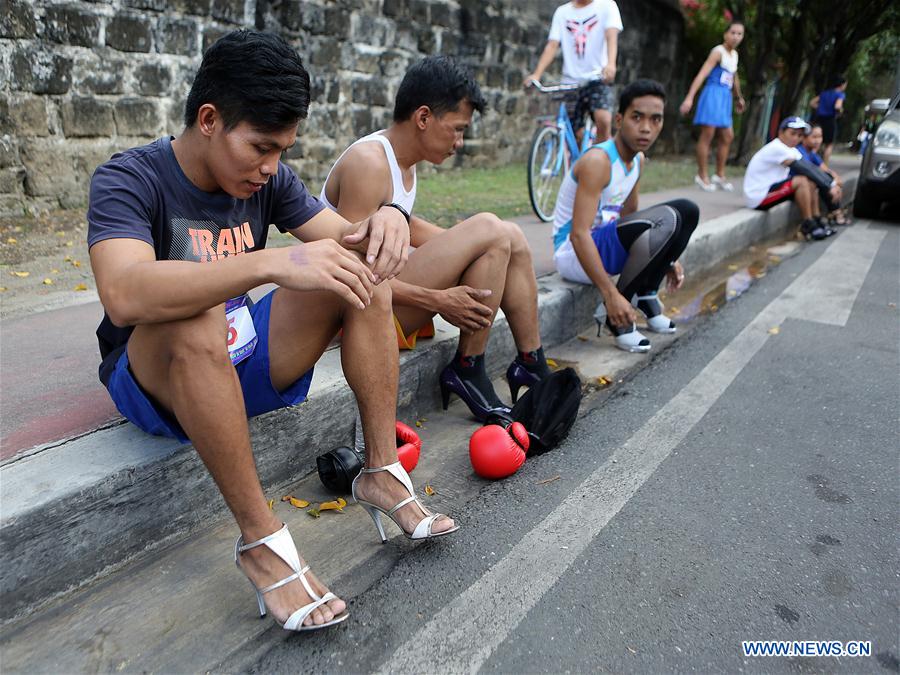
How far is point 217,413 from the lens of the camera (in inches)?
68.5

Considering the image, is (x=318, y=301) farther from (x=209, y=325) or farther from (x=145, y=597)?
(x=145, y=597)

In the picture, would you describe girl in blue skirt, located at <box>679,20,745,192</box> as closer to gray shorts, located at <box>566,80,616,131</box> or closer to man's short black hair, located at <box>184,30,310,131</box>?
gray shorts, located at <box>566,80,616,131</box>

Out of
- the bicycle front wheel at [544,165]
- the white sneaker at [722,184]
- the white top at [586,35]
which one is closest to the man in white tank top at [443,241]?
the bicycle front wheel at [544,165]

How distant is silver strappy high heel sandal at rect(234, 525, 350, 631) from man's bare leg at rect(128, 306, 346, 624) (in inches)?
0.4

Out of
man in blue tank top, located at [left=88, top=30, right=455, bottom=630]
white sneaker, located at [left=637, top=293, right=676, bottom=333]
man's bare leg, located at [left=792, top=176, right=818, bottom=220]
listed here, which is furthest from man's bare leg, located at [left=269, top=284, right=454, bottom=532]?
man's bare leg, located at [left=792, top=176, right=818, bottom=220]

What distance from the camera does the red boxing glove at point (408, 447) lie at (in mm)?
2498

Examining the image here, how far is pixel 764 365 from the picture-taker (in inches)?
148

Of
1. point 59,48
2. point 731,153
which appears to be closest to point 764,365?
point 59,48

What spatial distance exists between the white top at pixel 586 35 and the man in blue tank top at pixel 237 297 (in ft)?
16.0

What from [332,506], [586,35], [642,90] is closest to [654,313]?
[642,90]

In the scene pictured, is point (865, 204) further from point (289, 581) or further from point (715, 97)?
point (289, 581)

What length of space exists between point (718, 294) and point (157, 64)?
449 cm

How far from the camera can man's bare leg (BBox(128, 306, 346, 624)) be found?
5.63ft

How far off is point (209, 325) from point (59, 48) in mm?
4325
